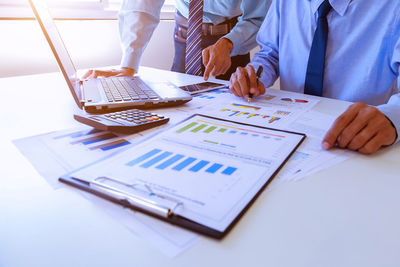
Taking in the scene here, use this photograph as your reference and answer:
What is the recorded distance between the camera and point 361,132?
0.54m

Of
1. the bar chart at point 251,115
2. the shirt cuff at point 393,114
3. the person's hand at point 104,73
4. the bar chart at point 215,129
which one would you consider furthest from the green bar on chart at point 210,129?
the person's hand at point 104,73

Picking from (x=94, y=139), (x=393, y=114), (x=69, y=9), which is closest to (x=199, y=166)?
(x=94, y=139)

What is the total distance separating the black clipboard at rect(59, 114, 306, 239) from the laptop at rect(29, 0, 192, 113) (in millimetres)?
331

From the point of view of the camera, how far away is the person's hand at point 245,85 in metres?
0.87

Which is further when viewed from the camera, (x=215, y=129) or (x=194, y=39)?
(x=194, y=39)

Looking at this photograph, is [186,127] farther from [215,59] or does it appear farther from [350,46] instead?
[350,46]

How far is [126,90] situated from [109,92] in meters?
0.05

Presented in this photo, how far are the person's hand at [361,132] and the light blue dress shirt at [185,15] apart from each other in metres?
0.85

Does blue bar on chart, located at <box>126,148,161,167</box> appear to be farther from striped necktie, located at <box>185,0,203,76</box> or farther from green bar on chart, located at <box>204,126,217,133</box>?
striped necktie, located at <box>185,0,203,76</box>

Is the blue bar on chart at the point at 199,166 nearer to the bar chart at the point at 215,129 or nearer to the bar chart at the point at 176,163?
the bar chart at the point at 176,163

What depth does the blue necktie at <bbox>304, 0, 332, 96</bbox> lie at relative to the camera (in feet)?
3.08

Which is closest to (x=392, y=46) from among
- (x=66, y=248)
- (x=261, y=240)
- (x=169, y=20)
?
(x=261, y=240)

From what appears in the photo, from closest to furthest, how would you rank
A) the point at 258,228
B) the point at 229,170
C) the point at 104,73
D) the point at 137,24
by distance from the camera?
the point at 258,228 → the point at 229,170 → the point at 104,73 → the point at 137,24

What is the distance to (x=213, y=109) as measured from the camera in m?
0.78
